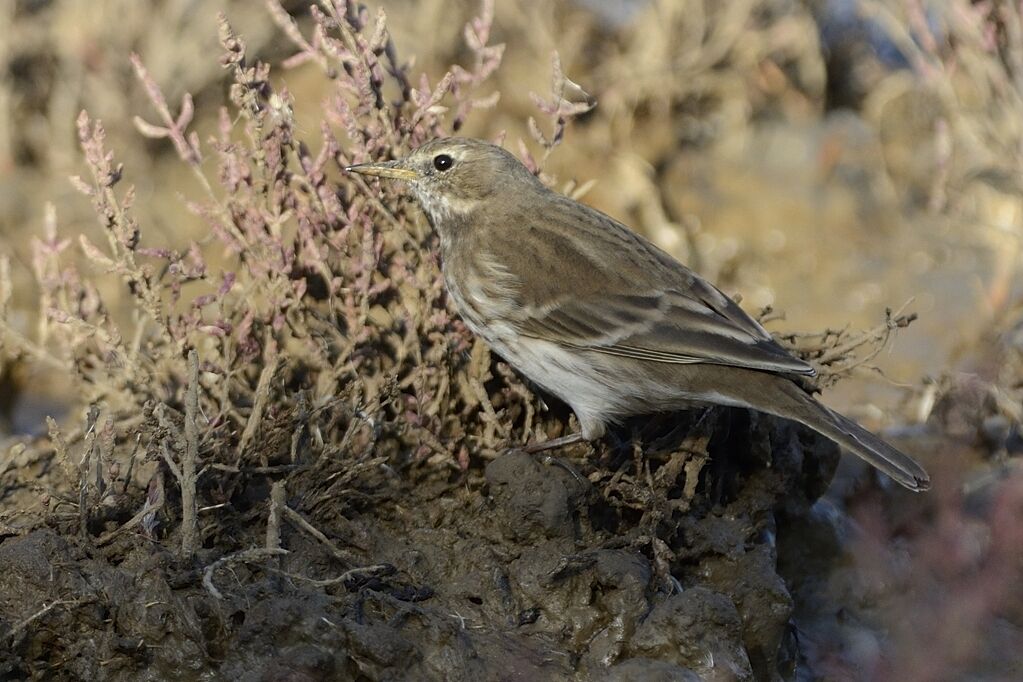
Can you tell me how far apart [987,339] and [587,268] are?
10.6 ft

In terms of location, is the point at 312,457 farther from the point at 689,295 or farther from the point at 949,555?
the point at 949,555

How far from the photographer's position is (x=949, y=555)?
300 centimetres

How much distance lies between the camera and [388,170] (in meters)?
4.45

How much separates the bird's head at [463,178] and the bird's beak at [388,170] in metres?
0.03

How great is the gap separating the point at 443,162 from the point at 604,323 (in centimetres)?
86

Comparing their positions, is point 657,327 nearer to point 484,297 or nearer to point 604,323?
point 604,323

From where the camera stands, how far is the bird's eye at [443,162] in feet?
15.2

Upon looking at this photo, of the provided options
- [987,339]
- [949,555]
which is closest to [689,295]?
[949,555]

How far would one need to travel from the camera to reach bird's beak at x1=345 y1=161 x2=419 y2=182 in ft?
14.3

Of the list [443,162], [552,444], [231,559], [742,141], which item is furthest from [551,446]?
[742,141]

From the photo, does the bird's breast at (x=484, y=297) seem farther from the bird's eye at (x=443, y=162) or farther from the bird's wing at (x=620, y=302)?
the bird's eye at (x=443, y=162)

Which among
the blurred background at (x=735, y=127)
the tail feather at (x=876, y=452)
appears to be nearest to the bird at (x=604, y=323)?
the tail feather at (x=876, y=452)

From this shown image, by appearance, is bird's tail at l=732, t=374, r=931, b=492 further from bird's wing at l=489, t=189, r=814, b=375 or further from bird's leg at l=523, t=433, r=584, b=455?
bird's leg at l=523, t=433, r=584, b=455

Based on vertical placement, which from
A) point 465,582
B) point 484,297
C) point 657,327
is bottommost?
point 465,582
